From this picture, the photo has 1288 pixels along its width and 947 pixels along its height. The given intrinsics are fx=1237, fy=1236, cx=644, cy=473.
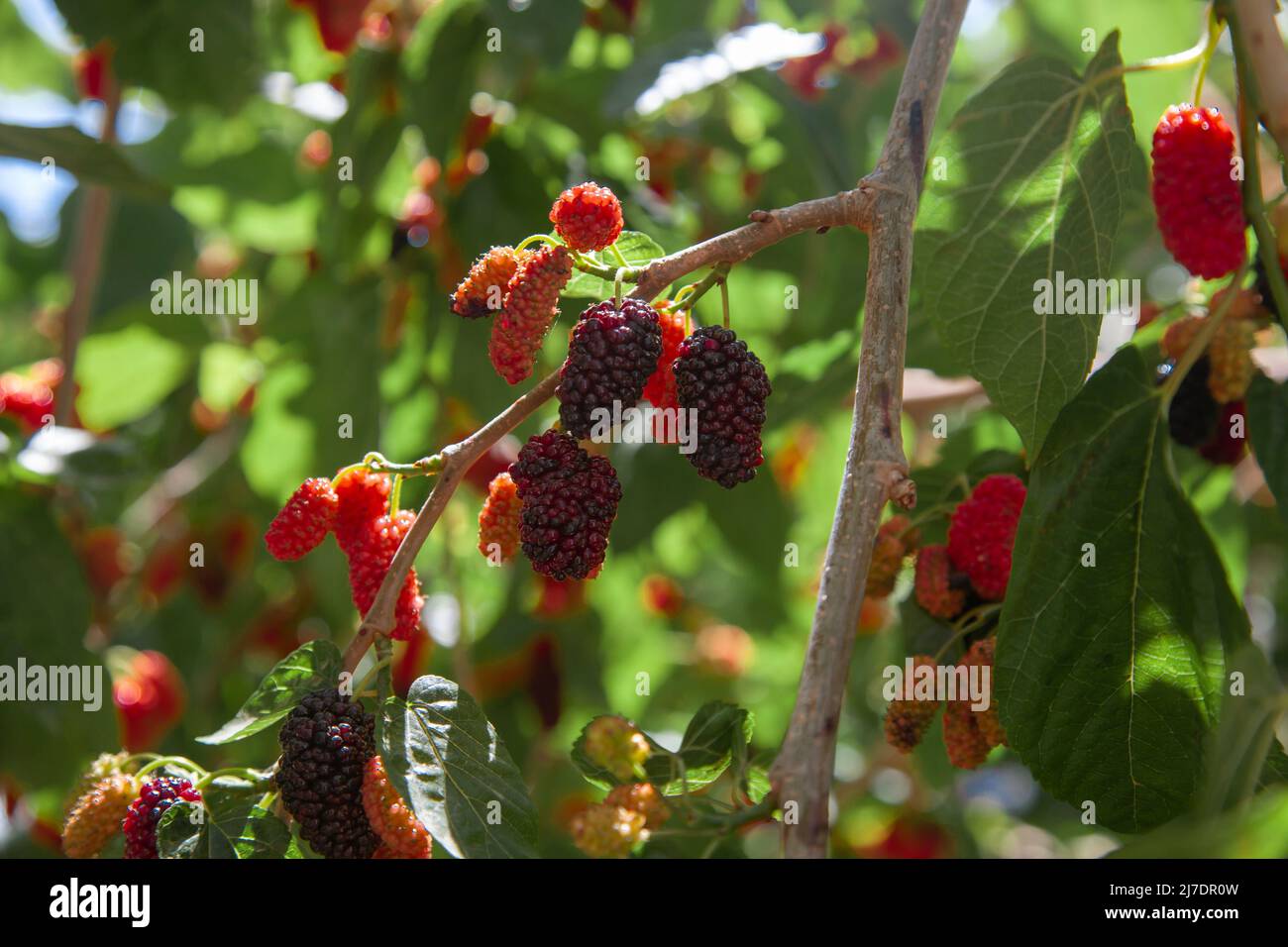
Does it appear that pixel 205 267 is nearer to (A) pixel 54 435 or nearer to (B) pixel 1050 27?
(A) pixel 54 435

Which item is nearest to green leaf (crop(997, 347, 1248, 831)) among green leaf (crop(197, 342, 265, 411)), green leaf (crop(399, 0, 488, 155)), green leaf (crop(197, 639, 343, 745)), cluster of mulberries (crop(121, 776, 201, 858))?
green leaf (crop(197, 639, 343, 745))

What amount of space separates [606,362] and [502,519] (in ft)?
0.60

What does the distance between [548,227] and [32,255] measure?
4.78 ft

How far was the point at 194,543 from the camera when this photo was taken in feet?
Answer: 7.14

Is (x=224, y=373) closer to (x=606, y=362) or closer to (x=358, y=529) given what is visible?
(x=358, y=529)

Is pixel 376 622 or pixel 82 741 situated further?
pixel 82 741

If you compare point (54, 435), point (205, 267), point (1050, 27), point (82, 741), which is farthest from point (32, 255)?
point (1050, 27)

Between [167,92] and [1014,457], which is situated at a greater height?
[167,92]

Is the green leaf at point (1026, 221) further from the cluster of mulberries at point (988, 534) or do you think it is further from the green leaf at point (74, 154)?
the green leaf at point (74, 154)

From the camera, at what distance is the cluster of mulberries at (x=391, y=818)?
2.44 ft

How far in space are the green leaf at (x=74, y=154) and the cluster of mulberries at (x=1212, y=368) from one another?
114 centimetres

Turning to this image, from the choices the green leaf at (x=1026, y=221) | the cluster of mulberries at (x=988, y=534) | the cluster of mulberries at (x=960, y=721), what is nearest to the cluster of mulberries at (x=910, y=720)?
the cluster of mulberries at (x=960, y=721)

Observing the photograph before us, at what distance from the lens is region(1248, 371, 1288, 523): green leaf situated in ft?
3.06

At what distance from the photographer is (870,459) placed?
0.67 meters
